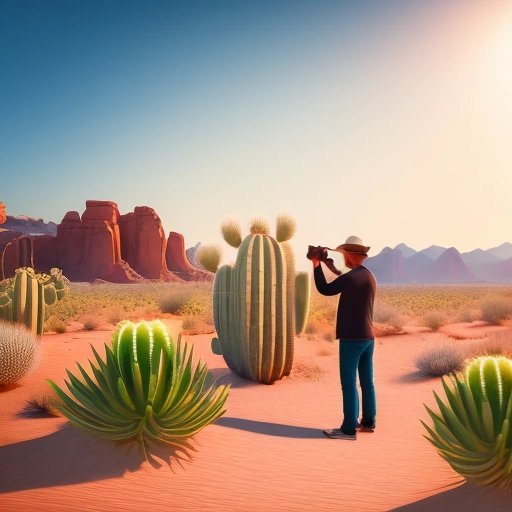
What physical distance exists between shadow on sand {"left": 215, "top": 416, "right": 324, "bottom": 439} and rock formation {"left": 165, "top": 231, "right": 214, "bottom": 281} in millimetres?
98343

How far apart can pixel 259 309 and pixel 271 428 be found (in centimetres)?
340

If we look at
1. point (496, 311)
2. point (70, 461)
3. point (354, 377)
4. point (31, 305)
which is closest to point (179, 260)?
point (496, 311)

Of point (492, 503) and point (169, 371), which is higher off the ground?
point (169, 371)

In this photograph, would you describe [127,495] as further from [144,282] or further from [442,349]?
[144,282]

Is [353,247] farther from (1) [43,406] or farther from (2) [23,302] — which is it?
(2) [23,302]

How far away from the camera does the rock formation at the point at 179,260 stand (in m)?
107

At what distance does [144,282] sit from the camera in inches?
3696

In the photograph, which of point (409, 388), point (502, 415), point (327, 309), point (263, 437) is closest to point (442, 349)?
point (409, 388)

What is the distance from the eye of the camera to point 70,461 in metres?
6.21

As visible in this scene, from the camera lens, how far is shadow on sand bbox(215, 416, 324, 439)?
7.89 m

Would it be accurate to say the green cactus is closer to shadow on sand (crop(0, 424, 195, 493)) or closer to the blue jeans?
the blue jeans

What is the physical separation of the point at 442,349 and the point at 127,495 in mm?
9752

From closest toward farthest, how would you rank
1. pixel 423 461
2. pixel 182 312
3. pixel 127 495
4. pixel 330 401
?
pixel 127 495 < pixel 423 461 < pixel 330 401 < pixel 182 312

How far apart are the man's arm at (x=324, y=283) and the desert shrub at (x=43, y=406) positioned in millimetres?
4351
